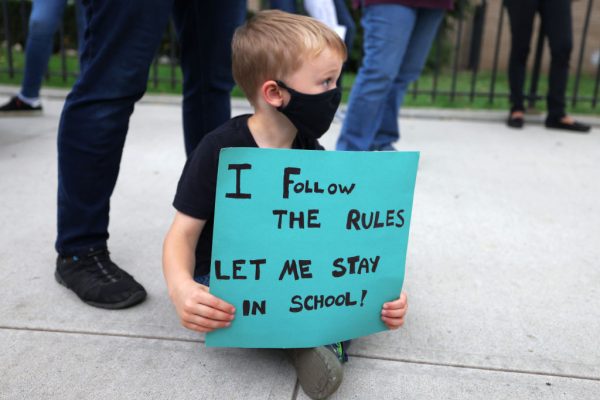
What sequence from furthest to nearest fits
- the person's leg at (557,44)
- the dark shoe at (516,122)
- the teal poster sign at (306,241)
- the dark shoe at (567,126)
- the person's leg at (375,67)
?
the dark shoe at (516,122) → the dark shoe at (567,126) → the person's leg at (557,44) → the person's leg at (375,67) → the teal poster sign at (306,241)

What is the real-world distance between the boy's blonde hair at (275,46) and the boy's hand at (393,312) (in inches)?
23.3

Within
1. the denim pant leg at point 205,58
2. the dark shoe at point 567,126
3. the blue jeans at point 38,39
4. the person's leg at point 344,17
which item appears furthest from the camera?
the dark shoe at point 567,126

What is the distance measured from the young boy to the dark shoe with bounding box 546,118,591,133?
140 inches

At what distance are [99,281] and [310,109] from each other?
2.65 feet

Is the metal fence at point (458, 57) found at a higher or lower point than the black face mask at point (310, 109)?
lower

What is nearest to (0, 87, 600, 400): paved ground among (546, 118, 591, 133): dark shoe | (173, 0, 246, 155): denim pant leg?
(173, 0, 246, 155): denim pant leg

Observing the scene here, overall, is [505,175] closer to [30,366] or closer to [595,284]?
[595,284]

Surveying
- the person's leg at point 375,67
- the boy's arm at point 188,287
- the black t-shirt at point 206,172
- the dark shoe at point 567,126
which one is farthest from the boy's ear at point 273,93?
the dark shoe at point 567,126

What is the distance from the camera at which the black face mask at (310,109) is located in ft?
4.66

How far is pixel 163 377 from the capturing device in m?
1.44

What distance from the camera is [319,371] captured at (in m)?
1.35

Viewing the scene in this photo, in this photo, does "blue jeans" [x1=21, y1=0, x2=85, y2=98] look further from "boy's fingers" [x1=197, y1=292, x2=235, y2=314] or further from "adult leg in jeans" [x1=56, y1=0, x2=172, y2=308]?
"boy's fingers" [x1=197, y1=292, x2=235, y2=314]

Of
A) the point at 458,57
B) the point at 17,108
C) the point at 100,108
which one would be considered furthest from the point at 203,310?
the point at 458,57

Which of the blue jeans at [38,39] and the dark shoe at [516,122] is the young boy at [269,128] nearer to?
the blue jeans at [38,39]
